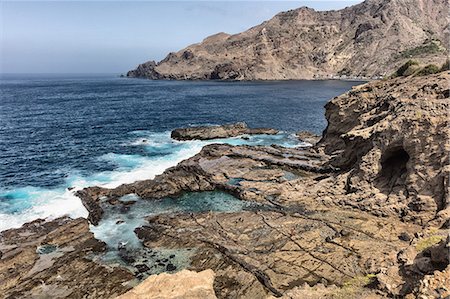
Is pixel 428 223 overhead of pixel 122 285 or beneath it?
overhead

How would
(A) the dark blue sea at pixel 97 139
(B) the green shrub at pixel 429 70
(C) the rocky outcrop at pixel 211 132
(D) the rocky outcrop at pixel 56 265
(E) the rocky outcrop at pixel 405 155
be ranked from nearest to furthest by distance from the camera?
(D) the rocky outcrop at pixel 56 265, (E) the rocky outcrop at pixel 405 155, (B) the green shrub at pixel 429 70, (A) the dark blue sea at pixel 97 139, (C) the rocky outcrop at pixel 211 132

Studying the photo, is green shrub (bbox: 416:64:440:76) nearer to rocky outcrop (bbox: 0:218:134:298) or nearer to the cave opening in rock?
the cave opening in rock

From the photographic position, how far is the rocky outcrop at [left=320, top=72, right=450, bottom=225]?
27.3 m

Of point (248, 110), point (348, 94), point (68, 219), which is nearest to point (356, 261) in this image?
point (68, 219)

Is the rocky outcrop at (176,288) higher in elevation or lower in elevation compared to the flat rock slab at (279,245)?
higher

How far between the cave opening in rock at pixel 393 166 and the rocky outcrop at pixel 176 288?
794 inches

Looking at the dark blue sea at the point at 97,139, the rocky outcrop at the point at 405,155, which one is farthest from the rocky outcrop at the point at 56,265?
the rocky outcrop at the point at 405,155

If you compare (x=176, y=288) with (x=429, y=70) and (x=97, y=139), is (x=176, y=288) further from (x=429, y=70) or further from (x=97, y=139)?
(x=97, y=139)

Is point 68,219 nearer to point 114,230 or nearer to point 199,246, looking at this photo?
point 114,230

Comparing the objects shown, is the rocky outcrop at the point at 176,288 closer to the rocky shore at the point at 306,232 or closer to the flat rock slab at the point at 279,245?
the rocky shore at the point at 306,232

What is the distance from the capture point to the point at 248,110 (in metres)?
102

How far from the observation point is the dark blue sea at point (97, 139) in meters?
40.5

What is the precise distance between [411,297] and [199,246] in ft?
50.8

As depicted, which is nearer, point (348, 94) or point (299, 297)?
point (299, 297)
